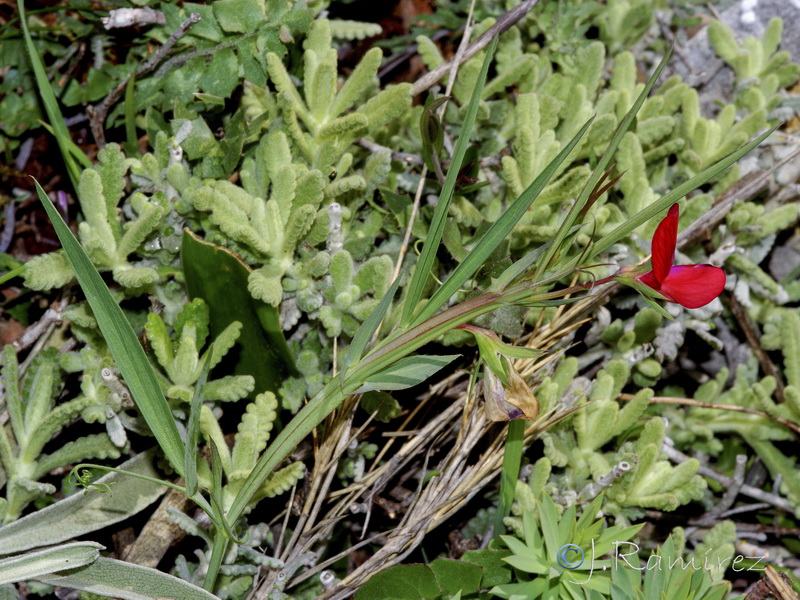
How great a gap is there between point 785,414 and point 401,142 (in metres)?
1.11

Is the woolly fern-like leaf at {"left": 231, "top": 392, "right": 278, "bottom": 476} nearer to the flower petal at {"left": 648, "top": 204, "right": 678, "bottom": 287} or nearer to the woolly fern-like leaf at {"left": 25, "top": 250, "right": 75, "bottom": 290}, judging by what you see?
the woolly fern-like leaf at {"left": 25, "top": 250, "right": 75, "bottom": 290}

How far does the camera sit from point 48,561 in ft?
3.87

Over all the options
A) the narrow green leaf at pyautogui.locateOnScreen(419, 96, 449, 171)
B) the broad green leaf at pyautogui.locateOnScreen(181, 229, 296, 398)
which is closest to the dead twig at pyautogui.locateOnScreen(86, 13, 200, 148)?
the broad green leaf at pyautogui.locateOnScreen(181, 229, 296, 398)

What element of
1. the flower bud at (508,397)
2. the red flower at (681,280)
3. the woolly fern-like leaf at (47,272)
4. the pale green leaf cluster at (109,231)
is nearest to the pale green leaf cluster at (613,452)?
the flower bud at (508,397)

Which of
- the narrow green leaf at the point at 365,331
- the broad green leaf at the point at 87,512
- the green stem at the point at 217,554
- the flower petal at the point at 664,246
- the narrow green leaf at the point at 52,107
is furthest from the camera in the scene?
the narrow green leaf at the point at 52,107

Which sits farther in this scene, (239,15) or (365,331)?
(239,15)

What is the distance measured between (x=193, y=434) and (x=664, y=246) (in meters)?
0.72

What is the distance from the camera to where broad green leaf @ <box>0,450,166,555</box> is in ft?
4.15

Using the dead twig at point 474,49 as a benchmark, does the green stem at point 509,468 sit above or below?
below

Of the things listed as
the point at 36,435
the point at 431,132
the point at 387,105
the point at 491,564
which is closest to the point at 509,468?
the point at 491,564

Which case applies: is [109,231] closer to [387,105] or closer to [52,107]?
[52,107]

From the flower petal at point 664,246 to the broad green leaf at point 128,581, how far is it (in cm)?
88

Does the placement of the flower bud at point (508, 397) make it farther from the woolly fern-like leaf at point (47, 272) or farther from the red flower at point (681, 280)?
the woolly fern-like leaf at point (47, 272)

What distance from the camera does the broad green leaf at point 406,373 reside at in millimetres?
1051
